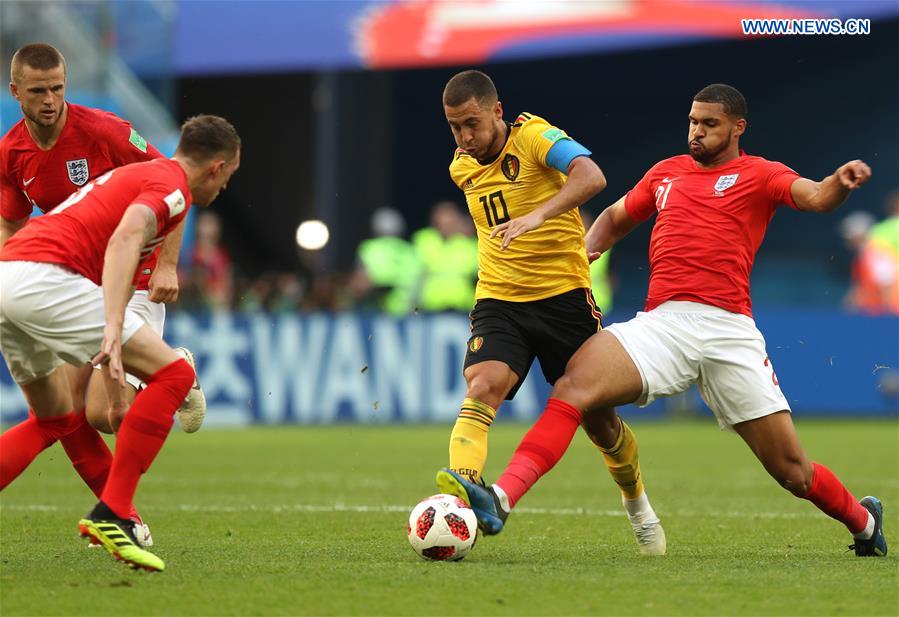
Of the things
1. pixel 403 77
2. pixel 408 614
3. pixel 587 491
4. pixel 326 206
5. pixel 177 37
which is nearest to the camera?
pixel 408 614

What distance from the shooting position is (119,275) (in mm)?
5590

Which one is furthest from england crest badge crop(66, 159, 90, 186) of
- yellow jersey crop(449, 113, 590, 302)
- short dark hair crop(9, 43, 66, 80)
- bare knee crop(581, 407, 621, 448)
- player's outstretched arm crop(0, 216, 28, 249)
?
bare knee crop(581, 407, 621, 448)

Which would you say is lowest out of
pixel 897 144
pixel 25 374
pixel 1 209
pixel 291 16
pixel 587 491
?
pixel 587 491

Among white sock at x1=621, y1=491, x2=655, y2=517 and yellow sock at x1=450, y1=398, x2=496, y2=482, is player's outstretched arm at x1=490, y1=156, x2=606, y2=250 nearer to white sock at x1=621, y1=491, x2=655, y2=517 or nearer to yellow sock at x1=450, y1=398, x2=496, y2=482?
yellow sock at x1=450, y1=398, x2=496, y2=482

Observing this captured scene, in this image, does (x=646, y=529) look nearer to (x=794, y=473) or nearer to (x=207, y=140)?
(x=794, y=473)

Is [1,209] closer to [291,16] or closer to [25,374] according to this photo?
[25,374]

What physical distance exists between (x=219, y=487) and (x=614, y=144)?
19384mm

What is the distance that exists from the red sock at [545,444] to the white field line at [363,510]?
7.74 feet

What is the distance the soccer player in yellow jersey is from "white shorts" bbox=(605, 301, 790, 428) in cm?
40

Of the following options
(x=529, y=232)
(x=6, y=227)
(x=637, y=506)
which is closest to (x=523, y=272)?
(x=529, y=232)

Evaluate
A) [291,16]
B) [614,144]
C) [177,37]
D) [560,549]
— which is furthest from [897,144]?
[560,549]

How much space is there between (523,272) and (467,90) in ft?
2.96

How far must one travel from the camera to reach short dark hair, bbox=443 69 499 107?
664cm

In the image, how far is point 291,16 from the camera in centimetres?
2262
